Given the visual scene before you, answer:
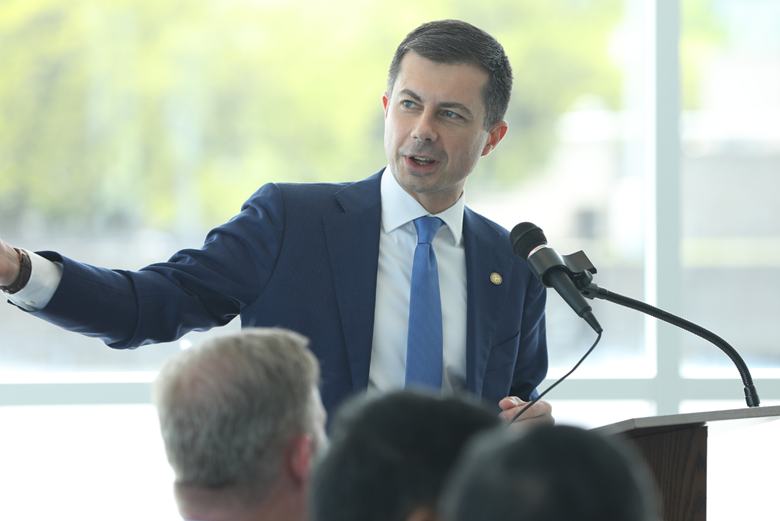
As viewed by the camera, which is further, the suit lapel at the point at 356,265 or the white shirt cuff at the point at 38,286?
the suit lapel at the point at 356,265

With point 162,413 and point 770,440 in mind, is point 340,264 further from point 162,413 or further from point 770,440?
point 770,440

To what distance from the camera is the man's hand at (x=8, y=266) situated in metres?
1.37

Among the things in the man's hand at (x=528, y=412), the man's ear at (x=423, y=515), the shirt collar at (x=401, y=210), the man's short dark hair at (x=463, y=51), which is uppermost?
the man's short dark hair at (x=463, y=51)

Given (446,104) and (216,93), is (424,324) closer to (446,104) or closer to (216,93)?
(446,104)

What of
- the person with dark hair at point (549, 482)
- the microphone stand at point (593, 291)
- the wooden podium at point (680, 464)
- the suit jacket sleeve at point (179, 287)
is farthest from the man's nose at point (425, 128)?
the person with dark hair at point (549, 482)

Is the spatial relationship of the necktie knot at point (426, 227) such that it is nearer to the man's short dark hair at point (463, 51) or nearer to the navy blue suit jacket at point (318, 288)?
the navy blue suit jacket at point (318, 288)

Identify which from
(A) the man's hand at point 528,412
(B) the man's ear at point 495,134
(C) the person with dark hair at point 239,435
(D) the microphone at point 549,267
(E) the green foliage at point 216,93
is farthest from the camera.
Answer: (E) the green foliage at point 216,93

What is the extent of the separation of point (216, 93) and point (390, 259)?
1801 millimetres

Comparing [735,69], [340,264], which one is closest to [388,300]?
[340,264]

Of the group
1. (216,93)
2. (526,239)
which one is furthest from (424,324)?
(216,93)

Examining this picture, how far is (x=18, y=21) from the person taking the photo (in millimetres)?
3303

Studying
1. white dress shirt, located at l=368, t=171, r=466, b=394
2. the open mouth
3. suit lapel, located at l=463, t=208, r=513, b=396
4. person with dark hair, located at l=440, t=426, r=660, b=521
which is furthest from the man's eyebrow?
person with dark hair, located at l=440, t=426, r=660, b=521

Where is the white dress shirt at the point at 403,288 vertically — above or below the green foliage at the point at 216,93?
below

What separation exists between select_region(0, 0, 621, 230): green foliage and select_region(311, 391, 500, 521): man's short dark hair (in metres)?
2.95
